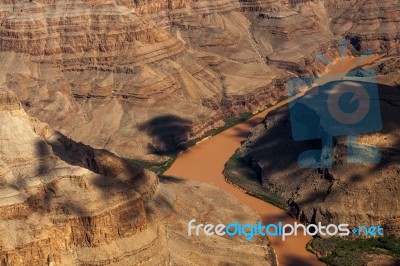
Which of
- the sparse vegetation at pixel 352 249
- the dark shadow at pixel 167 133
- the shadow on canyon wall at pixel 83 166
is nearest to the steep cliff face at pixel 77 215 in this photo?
the shadow on canyon wall at pixel 83 166

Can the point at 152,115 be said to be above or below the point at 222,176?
above

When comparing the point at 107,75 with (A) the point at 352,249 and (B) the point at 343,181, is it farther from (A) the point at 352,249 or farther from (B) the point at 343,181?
(A) the point at 352,249

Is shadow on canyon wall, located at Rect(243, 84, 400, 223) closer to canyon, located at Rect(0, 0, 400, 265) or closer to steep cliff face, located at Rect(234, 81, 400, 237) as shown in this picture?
steep cliff face, located at Rect(234, 81, 400, 237)

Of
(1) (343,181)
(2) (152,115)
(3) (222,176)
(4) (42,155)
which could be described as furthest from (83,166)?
(2) (152,115)

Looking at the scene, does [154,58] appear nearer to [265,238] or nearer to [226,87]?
[226,87]

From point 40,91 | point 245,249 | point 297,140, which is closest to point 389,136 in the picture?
point 297,140

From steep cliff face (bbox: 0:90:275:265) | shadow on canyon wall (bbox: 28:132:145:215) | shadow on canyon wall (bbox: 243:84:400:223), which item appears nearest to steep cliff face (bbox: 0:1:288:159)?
shadow on canyon wall (bbox: 243:84:400:223)
